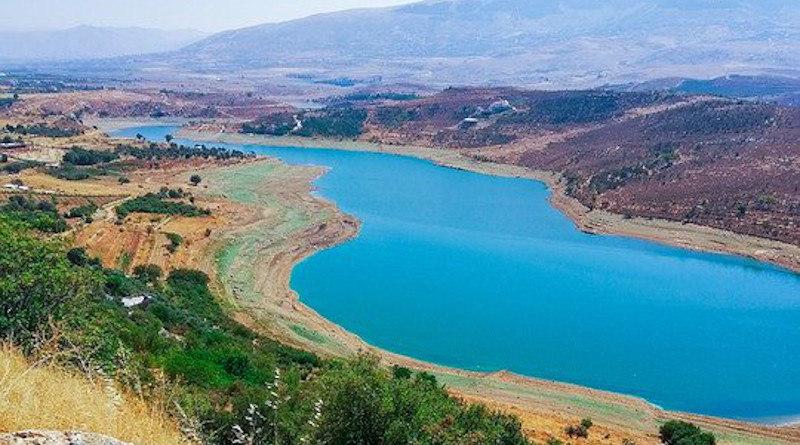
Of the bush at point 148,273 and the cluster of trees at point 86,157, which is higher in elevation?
the cluster of trees at point 86,157

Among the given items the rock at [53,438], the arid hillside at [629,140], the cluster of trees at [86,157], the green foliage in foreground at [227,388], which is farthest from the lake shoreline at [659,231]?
the rock at [53,438]

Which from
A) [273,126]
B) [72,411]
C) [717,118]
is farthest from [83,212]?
[717,118]

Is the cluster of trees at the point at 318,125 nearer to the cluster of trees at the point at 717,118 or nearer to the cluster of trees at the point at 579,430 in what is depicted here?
the cluster of trees at the point at 717,118

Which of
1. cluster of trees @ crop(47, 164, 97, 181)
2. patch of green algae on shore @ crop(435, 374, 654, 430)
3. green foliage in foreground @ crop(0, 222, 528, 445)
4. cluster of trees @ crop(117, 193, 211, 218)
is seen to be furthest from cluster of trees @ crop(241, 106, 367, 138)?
green foliage in foreground @ crop(0, 222, 528, 445)

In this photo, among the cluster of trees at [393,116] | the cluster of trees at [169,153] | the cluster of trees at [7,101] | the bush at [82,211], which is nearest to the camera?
the bush at [82,211]

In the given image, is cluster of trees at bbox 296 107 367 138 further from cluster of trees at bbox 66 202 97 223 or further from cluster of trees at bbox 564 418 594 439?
cluster of trees at bbox 564 418 594 439

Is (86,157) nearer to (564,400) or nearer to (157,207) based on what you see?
(157,207)
